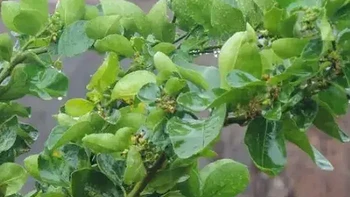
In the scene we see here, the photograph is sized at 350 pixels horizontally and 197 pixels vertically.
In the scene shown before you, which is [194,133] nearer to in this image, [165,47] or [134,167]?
[134,167]

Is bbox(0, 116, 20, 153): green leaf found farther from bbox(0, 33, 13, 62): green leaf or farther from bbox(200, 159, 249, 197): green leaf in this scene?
bbox(200, 159, 249, 197): green leaf

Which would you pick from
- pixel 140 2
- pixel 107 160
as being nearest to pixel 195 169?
pixel 107 160

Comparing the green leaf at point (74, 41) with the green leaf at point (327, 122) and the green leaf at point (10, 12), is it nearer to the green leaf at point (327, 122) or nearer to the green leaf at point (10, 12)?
the green leaf at point (10, 12)

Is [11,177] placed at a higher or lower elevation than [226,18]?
lower

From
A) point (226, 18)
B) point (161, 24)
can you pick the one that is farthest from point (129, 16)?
point (226, 18)

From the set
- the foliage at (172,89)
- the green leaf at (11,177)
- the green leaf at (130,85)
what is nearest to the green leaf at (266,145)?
the foliage at (172,89)

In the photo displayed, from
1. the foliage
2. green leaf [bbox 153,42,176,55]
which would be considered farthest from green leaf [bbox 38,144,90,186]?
green leaf [bbox 153,42,176,55]
